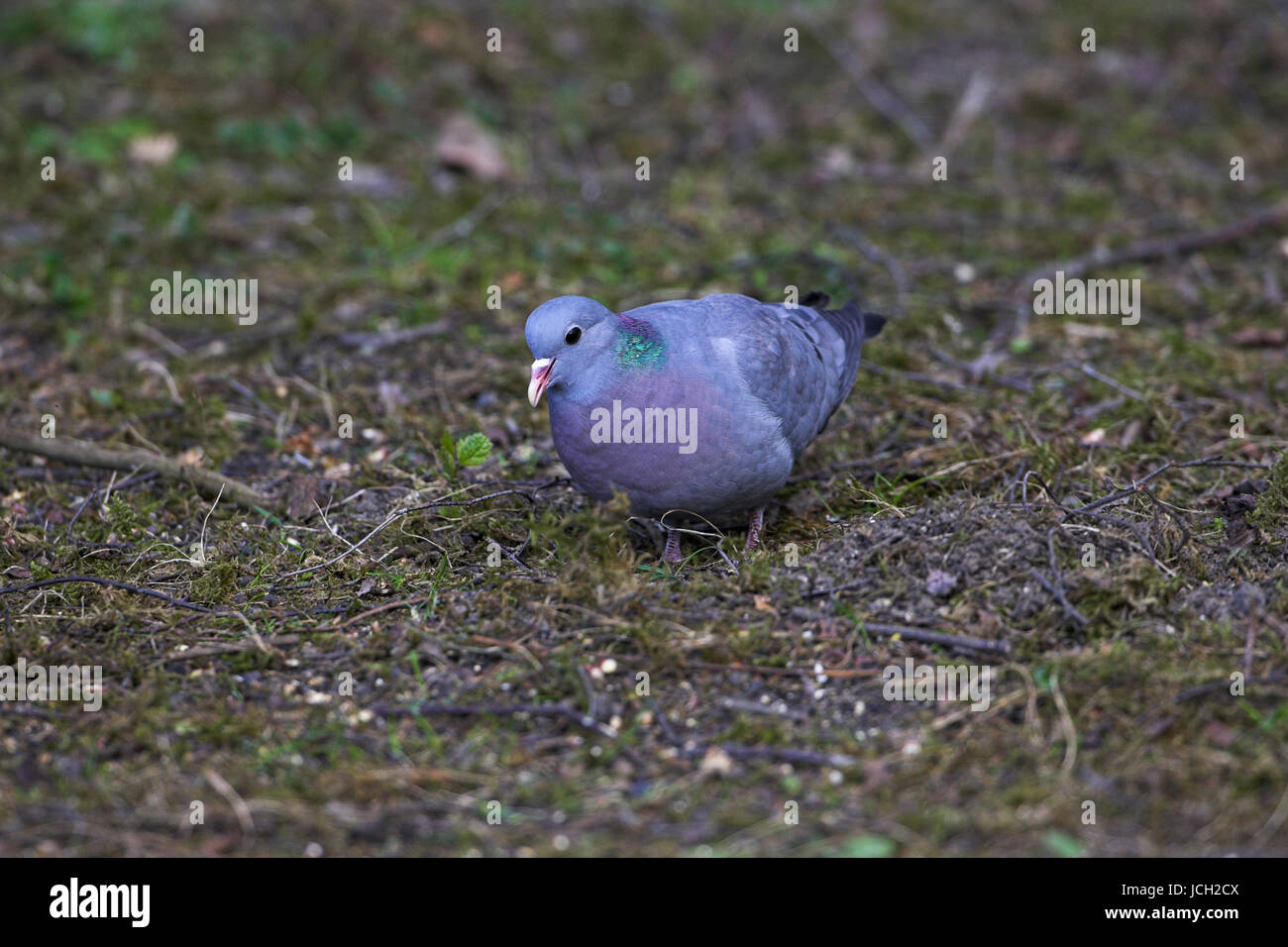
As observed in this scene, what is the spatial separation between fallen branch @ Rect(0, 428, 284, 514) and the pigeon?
4.53 ft

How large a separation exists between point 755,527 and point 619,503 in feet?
2.75

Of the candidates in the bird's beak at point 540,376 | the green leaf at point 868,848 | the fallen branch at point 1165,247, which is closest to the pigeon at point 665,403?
the bird's beak at point 540,376

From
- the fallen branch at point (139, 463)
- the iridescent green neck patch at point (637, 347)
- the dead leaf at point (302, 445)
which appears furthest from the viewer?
the dead leaf at point (302, 445)

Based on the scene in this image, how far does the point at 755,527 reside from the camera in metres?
4.77

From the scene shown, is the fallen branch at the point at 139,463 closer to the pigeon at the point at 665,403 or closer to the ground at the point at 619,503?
the ground at the point at 619,503

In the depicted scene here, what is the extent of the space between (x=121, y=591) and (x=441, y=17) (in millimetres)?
5787

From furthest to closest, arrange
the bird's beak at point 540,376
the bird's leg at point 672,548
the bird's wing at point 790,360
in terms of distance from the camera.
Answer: the bird's leg at point 672,548, the bird's wing at point 790,360, the bird's beak at point 540,376

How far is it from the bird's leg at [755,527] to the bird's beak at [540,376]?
99cm

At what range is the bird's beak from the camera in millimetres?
4219

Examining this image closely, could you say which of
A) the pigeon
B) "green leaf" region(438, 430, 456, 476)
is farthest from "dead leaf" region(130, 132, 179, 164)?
the pigeon

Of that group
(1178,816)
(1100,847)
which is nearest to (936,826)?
(1100,847)

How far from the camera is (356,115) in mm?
8289

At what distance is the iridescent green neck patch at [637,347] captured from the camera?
170 inches

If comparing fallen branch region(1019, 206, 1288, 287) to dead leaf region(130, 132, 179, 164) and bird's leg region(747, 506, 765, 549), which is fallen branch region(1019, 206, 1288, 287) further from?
dead leaf region(130, 132, 179, 164)
